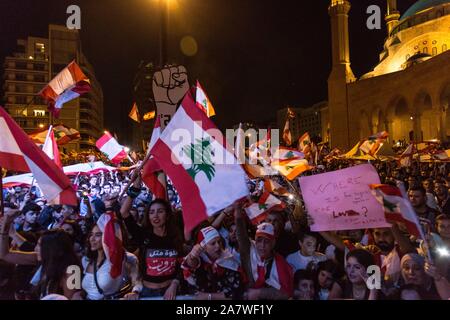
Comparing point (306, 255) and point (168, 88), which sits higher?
point (168, 88)

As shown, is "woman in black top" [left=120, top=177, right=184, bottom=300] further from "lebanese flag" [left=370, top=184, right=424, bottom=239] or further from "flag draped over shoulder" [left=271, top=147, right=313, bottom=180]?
"flag draped over shoulder" [left=271, top=147, right=313, bottom=180]

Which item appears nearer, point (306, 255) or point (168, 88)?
point (306, 255)

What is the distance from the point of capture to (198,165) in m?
4.61

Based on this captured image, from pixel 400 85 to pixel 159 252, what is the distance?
43.8 m

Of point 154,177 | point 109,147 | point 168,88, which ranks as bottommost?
point 154,177

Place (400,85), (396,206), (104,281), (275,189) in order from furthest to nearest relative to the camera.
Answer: (400,85), (275,189), (104,281), (396,206)

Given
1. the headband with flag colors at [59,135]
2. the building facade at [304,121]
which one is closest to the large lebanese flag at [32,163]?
the headband with flag colors at [59,135]

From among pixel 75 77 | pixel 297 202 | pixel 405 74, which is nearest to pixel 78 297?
pixel 297 202

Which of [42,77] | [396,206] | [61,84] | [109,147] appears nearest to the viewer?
[396,206]

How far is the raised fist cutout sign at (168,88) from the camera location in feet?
22.4

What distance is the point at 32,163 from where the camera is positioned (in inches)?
200

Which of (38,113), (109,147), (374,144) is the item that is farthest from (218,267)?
(38,113)

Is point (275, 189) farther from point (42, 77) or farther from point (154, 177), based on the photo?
point (42, 77)

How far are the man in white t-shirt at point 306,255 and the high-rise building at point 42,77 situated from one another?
80620 millimetres
